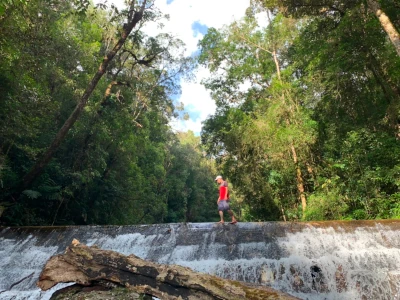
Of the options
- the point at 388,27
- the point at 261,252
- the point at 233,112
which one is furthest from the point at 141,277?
the point at 233,112

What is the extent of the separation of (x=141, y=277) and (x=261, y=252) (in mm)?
4886

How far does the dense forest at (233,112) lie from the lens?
1116 cm

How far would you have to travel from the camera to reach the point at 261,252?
742 cm

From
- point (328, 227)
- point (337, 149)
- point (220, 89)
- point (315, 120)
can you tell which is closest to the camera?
point (328, 227)

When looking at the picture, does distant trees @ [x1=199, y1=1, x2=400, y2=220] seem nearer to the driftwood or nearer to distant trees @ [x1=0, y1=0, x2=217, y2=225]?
distant trees @ [x1=0, y1=0, x2=217, y2=225]

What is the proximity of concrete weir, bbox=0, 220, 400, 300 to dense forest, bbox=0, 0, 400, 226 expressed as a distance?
3.18 meters

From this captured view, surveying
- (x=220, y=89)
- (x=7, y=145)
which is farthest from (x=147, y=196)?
(x=7, y=145)

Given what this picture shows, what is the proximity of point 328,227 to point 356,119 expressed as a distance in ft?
23.8

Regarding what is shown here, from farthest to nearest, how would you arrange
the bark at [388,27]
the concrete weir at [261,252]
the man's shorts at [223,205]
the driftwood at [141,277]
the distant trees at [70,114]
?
the distant trees at [70,114]
the bark at [388,27]
the man's shorts at [223,205]
the concrete weir at [261,252]
the driftwood at [141,277]

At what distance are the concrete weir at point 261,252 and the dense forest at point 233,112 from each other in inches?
125

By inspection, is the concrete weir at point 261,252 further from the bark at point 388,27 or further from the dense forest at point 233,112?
the bark at point 388,27

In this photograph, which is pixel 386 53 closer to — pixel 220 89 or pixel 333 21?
pixel 333 21

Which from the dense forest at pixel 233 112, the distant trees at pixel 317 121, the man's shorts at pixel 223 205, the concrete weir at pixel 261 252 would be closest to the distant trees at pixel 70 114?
the dense forest at pixel 233 112

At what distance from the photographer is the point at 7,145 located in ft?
39.8
